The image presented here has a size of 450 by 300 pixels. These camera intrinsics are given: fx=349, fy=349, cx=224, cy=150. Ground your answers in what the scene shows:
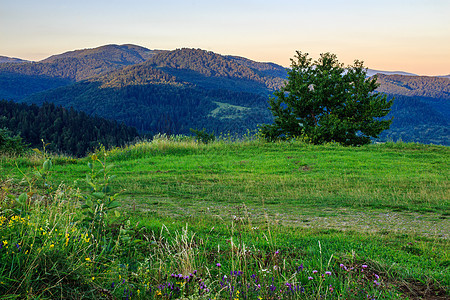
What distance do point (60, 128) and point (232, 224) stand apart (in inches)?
4063

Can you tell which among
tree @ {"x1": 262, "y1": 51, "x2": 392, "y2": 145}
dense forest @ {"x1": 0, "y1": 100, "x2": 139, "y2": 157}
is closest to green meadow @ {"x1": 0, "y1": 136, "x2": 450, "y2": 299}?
tree @ {"x1": 262, "y1": 51, "x2": 392, "y2": 145}

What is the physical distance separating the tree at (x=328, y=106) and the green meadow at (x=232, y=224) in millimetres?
4783

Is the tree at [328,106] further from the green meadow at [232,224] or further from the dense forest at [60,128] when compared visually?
the dense forest at [60,128]

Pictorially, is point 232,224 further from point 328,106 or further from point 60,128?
point 60,128

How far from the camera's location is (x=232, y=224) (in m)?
3.74

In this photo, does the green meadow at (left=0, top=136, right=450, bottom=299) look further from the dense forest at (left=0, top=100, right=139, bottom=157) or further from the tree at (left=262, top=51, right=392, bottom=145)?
the dense forest at (left=0, top=100, right=139, bottom=157)

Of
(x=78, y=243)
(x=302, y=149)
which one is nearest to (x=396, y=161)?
(x=302, y=149)

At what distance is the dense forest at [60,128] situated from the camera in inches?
3497

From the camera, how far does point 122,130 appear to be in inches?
4318

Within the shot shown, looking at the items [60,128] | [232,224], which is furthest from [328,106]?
[60,128]

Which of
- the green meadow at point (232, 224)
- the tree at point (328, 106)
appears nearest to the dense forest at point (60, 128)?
the tree at point (328, 106)

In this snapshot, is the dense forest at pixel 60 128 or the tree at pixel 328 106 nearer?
the tree at pixel 328 106

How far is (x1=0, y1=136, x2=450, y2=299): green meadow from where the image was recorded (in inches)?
122

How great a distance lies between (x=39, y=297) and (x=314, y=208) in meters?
6.60
